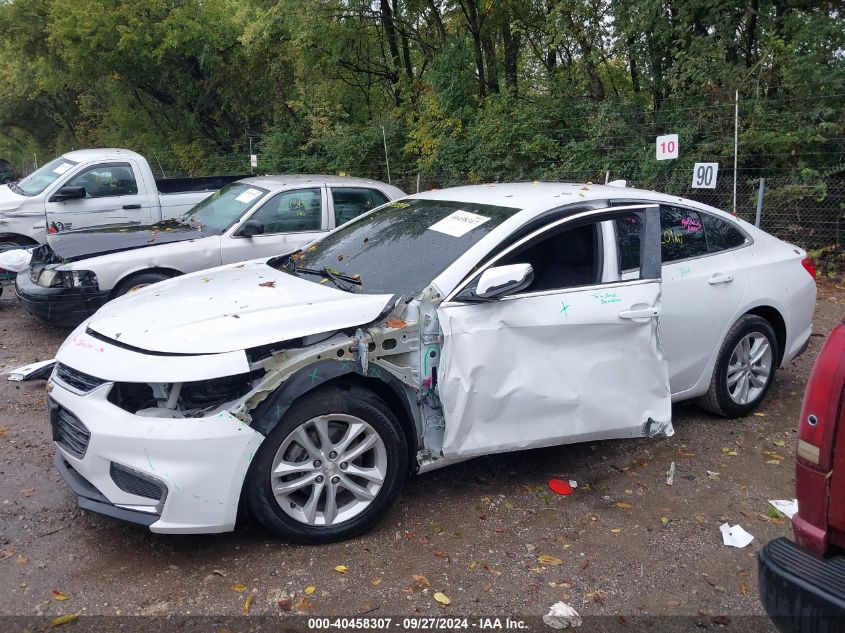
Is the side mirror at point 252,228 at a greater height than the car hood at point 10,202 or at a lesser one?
lesser

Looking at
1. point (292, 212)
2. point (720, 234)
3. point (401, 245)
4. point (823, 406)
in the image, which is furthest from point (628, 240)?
point (292, 212)

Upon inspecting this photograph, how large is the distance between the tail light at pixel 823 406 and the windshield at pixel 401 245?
2.00m

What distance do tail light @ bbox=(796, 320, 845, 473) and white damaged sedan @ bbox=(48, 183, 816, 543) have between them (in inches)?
62.6

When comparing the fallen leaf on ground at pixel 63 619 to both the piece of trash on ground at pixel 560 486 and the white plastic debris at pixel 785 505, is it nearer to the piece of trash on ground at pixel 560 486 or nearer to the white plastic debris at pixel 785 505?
the piece of trash on ground at pixel 560 486

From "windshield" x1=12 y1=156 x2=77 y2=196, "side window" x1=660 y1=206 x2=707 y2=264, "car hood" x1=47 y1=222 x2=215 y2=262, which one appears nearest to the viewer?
"side window" x1=660 y1=206 x2=707 y2=264

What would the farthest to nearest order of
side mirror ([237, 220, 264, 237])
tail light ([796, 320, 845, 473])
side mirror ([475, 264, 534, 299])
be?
side mirror ([237, 220, 264, 237]) → side mirror ([475, 264, 534, 299]) → tail light ([796, 320, 845, 473])

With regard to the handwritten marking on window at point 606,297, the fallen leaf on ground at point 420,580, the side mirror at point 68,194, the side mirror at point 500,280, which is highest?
the side mirror at point 68,194

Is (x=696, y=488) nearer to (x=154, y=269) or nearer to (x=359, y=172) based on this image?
(x=154, y=269)

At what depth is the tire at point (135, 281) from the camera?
7.27 m

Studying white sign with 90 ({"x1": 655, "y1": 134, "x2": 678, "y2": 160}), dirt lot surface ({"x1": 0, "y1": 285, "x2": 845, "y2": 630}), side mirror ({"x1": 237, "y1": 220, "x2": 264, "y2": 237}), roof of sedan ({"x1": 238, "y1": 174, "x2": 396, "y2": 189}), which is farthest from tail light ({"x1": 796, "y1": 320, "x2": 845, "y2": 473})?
white sign with 90 ({"x1": 655, "y1": 134, "x2": 678, "y2": 160})

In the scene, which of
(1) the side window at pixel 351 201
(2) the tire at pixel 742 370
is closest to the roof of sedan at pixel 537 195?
(2) the tire at pixel 742 370

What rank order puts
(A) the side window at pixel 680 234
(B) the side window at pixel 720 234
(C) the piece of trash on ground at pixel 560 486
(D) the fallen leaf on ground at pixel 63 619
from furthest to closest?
(B) the side window at pixel 720 234
(A) the side window at pixel 680 234
(C) the piece of trash on ground at pixel 560 486
(D) the fallen leaf on ground at pixel 63 619

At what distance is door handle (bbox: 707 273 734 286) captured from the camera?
4.92 metres

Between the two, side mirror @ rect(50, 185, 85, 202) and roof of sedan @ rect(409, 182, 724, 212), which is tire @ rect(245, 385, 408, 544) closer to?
roof of sedan @ rect(409, 182, 724, 212)
